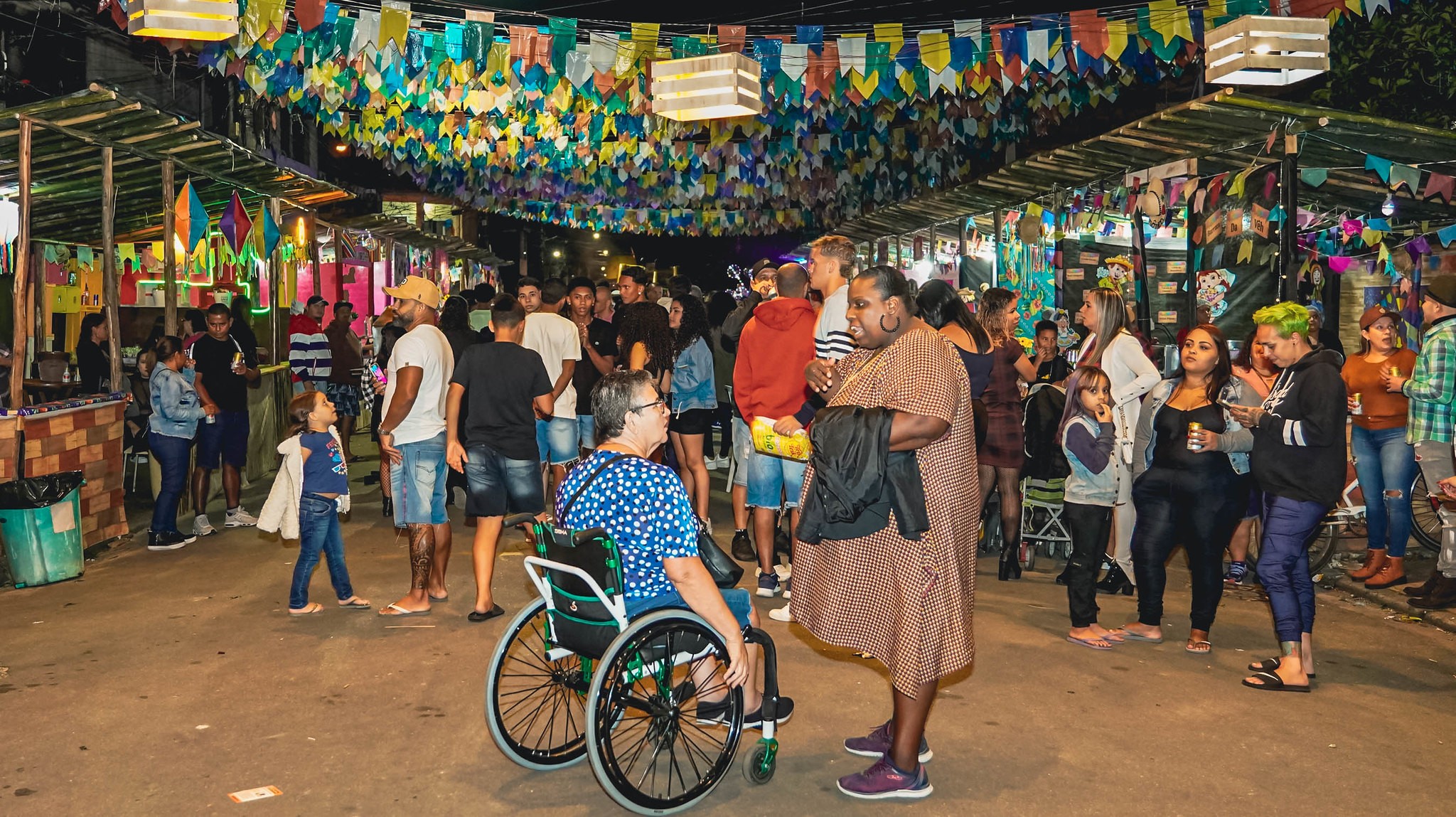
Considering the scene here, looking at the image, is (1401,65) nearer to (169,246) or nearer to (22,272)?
(169,246)

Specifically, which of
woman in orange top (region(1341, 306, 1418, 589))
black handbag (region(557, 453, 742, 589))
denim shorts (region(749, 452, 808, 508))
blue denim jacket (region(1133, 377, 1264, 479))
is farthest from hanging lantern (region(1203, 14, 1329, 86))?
black handbag (region(557, 453, 742, 589))

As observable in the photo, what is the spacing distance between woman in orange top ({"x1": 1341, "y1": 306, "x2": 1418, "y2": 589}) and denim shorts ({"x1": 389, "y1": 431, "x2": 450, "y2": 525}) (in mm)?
6053

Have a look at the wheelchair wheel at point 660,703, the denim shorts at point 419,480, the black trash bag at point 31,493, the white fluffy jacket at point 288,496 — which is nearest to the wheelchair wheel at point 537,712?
the wheelchair wheel at point 660,703

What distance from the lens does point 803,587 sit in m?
4.68

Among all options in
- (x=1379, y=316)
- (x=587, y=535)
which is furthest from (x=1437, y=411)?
(x=587, y=535)

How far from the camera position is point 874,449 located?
4.14m

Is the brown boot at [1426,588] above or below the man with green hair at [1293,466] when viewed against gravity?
below

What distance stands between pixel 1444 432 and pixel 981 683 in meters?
3.97

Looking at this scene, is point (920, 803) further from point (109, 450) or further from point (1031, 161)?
point (1031, 161)

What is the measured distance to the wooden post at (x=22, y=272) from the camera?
8.70m

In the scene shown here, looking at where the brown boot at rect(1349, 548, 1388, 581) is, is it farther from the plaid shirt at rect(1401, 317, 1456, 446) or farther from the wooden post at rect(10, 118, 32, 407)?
the wooden post at rect(10, 118, 32, 407)

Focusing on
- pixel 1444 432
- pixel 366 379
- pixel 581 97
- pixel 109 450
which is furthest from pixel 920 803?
pixel 581 97

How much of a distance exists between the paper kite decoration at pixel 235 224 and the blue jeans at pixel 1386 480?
1083 centimetres

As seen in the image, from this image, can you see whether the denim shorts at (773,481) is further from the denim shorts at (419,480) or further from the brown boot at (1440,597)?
the brown boot at (1440,597)
